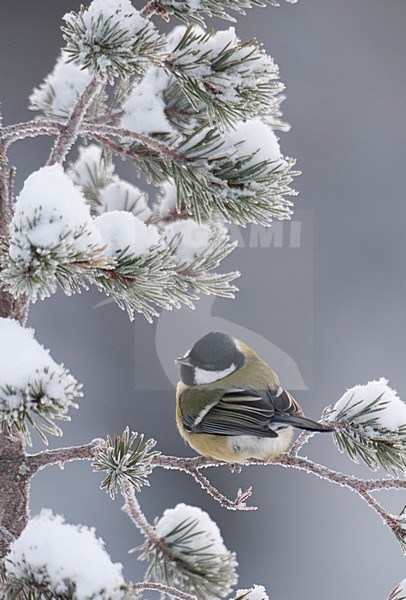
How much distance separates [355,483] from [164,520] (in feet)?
1.08

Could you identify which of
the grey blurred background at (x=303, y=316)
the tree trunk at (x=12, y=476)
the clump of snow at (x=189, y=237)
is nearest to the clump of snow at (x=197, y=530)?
the tree trunk at (x=12, y=476)

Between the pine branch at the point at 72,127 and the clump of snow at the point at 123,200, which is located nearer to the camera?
the pine branch at the point at 72,127

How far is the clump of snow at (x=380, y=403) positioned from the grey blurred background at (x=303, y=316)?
194 centimetres

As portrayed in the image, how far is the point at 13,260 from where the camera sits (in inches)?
36.4

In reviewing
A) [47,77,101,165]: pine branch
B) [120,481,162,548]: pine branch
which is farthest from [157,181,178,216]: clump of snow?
[120,481,162,548]: pine branch

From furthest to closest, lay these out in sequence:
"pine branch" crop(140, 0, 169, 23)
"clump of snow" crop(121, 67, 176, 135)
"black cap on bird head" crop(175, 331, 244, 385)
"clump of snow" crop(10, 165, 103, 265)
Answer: "black cap on bird head" crop(175, 331, 244, 385)
"clump of snow" crop(121, 67, 176, 135)
"pine branch" crop(140, 0, 169, 23)
"clump of snow" crop(10, 165, 103, 265)

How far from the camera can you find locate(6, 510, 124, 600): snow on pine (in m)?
0.99

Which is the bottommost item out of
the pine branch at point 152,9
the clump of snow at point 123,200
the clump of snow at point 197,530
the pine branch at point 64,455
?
the clump of snow at point 197,530

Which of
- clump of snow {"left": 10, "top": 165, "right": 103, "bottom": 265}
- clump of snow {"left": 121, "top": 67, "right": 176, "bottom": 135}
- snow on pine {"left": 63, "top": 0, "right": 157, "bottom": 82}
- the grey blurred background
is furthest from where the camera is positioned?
the grey blurred background

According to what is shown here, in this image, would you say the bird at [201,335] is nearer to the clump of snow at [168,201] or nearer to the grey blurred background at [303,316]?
the grey blurred background at [303,316]

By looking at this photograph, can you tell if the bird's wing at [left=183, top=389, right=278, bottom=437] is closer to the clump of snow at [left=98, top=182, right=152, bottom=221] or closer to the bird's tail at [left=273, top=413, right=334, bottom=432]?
the bird's tail at [left=273, top=413, right=334, bottom=432]

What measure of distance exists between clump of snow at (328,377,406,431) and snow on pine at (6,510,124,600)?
0.48m

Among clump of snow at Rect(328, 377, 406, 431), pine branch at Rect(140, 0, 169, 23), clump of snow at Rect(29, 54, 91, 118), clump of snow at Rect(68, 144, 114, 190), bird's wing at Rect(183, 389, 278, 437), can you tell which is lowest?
clump of snow at Rect(328, 377, 406, 431)

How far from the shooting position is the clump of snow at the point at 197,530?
128 cm
